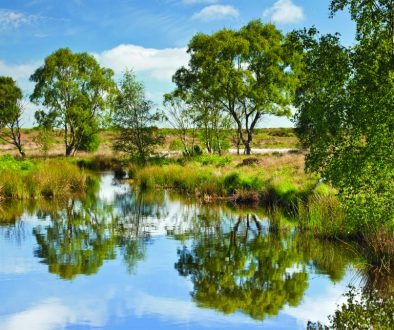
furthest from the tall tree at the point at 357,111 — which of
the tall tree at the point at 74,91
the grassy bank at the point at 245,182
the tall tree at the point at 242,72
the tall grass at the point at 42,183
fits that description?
the tall tree at the point at 74,91

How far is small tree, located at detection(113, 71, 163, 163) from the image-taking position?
53688 mm

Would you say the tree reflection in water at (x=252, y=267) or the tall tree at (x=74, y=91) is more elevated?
the tall tree at (x=74, y=91)

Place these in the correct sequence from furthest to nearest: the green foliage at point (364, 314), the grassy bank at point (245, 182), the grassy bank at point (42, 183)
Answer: the grassy bank at point (42, 183) → the grassy bank at point (245, 182) → the green foliage at point (364, 314)

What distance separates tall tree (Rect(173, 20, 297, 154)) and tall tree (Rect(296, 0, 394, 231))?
4082cm

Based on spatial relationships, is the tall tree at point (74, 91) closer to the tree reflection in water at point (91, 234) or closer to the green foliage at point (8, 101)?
the green foliage at point (8, 101)

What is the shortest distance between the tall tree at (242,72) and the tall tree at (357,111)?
40.8 m

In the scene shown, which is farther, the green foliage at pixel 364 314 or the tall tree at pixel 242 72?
the tall tree at pixel 242 72

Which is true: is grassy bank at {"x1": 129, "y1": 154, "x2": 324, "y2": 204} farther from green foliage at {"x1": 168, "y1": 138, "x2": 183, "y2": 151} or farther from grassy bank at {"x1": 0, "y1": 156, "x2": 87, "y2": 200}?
green foliage at {"x1": 168, "y1": 138, "x2": 183, "y2": 151}

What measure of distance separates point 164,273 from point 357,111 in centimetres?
701

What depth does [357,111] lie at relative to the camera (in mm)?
13180

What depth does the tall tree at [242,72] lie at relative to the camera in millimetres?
55469

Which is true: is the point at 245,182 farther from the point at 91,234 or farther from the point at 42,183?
the point at 91,234

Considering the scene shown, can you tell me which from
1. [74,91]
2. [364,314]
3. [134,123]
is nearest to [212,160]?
[134,123]

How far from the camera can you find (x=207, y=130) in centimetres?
6062
